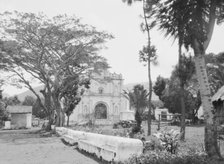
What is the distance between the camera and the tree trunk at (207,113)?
23.8 feet

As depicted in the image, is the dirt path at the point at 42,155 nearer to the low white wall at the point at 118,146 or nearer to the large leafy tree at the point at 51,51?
the low white wall at the point at 118,146

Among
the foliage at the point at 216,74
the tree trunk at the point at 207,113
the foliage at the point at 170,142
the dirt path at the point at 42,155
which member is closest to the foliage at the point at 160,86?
the foliage at the point at 216,74

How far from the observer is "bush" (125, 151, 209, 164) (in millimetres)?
6435

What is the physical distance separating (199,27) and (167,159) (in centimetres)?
373

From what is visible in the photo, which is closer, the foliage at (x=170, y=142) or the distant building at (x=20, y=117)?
the foliage at (x=170, y=142)

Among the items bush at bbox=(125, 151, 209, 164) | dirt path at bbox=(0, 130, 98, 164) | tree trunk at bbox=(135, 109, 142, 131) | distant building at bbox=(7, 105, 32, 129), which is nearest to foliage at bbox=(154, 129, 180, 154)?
bush at bbox=(125, 151, 209, 164)

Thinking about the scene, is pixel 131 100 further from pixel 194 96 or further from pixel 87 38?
pixel 194 96

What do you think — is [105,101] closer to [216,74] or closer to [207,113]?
[216,74]

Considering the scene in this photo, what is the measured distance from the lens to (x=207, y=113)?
772cm

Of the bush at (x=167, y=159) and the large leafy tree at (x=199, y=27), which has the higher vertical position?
the large leafy tree at (x=199, y=27)

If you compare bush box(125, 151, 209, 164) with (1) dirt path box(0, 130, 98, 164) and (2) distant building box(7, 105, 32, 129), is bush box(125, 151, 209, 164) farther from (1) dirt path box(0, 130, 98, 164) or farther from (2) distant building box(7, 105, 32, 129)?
(2) distant building box(7, 105, 32, 129)

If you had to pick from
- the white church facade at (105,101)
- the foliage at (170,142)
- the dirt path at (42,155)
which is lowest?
the dirt path at (42,155)

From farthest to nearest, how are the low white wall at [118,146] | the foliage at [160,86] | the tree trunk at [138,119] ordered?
1. the foliage at [160,86]
2. the tree trunk at [138,119]
3. the low white wall at [118,146]

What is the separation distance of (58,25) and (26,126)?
19616mm
